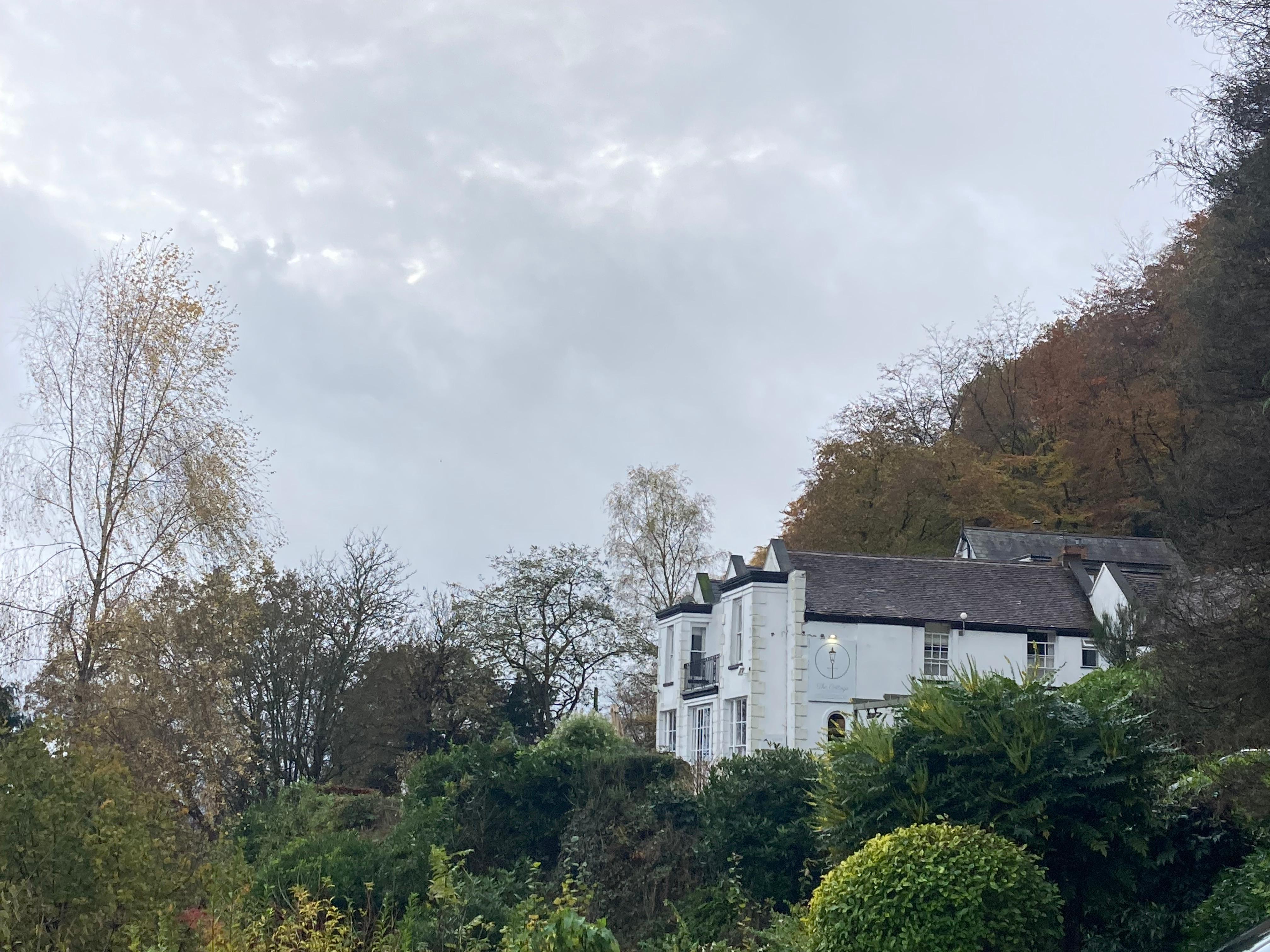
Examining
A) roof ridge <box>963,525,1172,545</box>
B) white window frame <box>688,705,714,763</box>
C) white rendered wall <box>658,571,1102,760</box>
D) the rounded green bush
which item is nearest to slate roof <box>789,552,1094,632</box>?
white rendered wall <box>658,571,1102,760</box>

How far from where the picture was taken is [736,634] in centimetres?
3434

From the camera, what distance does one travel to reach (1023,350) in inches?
2012

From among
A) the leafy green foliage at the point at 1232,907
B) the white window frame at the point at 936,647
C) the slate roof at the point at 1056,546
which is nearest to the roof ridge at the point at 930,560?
the slate roof at the point at 1056,546

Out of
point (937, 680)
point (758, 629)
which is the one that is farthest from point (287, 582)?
point (937, 680)

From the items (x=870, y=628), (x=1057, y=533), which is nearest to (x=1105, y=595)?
(x=1057, y=533)

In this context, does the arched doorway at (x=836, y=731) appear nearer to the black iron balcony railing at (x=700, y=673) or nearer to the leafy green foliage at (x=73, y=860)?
the leafy green foliage at (x=73, y=860)

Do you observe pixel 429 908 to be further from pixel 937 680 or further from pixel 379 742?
pixel 379 742

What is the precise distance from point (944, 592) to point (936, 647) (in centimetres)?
161

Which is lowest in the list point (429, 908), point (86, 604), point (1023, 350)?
point (429, 908)

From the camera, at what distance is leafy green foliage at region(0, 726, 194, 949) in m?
7.08

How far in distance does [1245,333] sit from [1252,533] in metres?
2.01

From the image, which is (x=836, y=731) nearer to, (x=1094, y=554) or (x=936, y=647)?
(x=936, y=647)

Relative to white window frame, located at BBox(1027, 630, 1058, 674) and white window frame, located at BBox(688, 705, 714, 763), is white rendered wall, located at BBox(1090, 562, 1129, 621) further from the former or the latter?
white window frame, located at BBox(688, 705, 714, 763)

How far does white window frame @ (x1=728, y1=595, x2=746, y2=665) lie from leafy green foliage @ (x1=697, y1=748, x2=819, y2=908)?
59.4 ft
